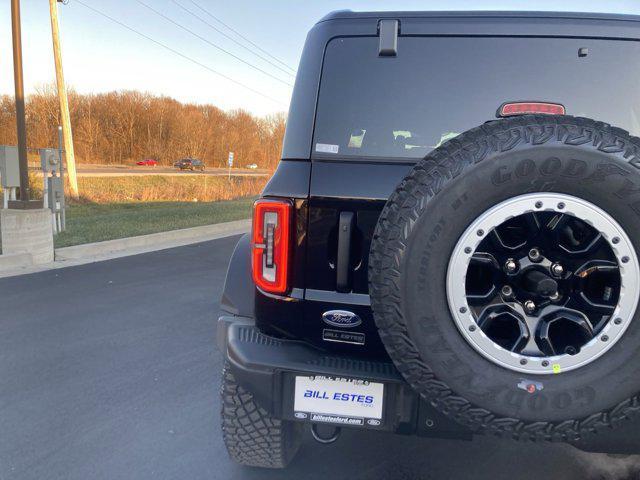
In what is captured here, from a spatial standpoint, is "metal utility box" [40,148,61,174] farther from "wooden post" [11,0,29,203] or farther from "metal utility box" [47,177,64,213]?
"wooden post" [11,0,29,203]

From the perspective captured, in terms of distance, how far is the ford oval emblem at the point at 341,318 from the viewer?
2.02m

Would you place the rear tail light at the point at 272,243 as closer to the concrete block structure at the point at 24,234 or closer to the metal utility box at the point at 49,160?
the concrete block structure at the point at 24,234

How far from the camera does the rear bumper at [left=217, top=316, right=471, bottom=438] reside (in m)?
1.91

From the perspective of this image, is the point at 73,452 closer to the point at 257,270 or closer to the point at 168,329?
the point at 257,270

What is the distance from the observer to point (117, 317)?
507cm

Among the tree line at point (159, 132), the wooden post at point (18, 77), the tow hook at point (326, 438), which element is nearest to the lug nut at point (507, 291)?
the tow hook at point (326, 438)

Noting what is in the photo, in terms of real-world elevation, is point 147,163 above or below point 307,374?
below

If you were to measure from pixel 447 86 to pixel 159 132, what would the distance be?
231 feet

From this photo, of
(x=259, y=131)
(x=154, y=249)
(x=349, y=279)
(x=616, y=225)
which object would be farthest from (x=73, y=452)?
(x=259, y=131)

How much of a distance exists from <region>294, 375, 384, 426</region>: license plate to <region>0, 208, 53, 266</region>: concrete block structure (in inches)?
271

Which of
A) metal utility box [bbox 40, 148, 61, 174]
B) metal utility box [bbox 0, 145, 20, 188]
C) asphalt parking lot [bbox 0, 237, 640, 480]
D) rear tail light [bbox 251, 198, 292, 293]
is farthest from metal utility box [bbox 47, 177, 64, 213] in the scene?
rear tail light [bbox 251, 198, 292, 293]

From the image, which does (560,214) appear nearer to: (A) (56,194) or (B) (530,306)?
(B) (530,306)

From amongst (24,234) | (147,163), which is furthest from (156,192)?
(147,163)

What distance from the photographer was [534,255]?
1.72m
